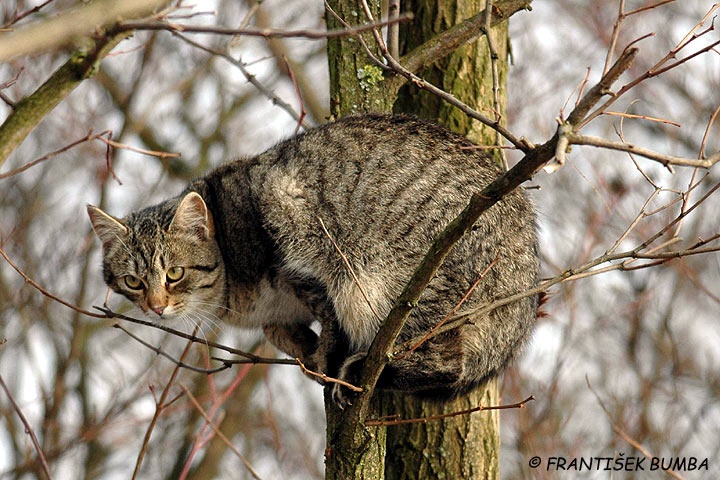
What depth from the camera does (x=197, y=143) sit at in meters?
9.59

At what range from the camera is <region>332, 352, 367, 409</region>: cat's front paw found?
151 inches

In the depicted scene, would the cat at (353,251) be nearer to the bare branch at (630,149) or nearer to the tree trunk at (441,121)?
the tree trunk at (441,121)

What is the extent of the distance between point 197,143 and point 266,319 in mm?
5191

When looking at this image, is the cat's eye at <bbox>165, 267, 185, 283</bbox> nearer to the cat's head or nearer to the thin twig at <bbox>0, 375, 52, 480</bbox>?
the cat's head

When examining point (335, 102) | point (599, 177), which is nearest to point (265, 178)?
point (335, 102)

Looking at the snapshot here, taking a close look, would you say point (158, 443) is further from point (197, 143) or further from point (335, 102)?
point (335, 102)

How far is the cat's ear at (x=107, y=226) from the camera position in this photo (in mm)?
4812

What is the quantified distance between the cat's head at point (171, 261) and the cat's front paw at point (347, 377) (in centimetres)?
110

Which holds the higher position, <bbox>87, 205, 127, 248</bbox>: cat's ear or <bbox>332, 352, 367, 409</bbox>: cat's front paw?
<bbox>87, 205, 127, 248</bbox>: cat's ear

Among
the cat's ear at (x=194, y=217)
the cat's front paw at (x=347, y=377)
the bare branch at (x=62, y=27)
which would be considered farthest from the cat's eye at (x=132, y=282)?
the bare branch at (x=62, y=27)

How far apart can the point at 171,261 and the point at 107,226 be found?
456 millimetres

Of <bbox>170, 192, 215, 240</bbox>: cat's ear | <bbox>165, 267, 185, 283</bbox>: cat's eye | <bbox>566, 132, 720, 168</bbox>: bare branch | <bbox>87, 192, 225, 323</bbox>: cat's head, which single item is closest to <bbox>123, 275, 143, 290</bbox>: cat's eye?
<bbox>87, 192, 225, 323</bbox>: cat's head

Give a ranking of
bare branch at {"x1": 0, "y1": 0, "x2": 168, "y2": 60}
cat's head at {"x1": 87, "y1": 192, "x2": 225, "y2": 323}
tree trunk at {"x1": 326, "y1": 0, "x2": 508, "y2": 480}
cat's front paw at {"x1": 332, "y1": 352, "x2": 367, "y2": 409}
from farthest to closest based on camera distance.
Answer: cat's head at {"x1": 87, "y1": 192, "x2": 225, "y2": 323}
tree trunk at {"x1": 326, "y1": 0, "x2": 508, "y2": 480}
cat's front paw at {"x1": 332, "y1": 352, "x2": 367, "y2": 409}
bare branch at {"x1": 0, "y1": 0, "x2": 168, "y2": 60}

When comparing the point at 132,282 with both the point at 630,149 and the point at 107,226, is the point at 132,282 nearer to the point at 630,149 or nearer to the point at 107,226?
the point at 107,226
